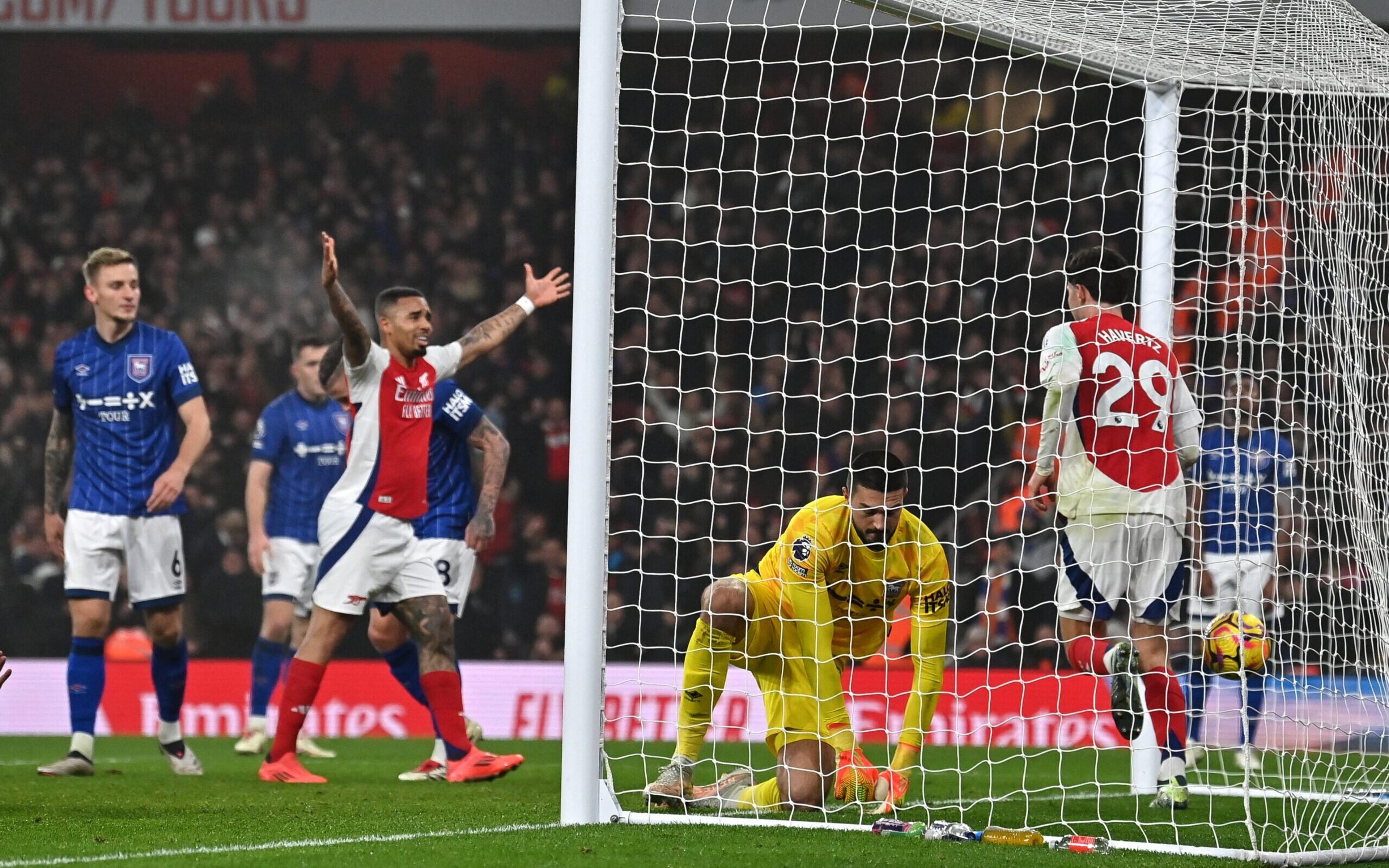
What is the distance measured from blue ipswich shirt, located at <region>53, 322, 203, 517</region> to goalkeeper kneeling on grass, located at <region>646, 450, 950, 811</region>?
2.92 meters

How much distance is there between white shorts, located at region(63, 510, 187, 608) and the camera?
678cm

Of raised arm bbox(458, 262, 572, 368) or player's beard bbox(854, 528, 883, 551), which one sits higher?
raised arm bbox(458, 262, 572, 368)

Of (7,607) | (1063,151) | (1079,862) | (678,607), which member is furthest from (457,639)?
(1079,862)

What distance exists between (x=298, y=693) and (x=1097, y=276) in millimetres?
3326

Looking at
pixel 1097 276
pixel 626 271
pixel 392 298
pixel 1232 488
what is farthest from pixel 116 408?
pixel 1232 488

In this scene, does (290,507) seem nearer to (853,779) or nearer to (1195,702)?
(853,779)

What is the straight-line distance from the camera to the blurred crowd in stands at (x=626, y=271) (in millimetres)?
11312

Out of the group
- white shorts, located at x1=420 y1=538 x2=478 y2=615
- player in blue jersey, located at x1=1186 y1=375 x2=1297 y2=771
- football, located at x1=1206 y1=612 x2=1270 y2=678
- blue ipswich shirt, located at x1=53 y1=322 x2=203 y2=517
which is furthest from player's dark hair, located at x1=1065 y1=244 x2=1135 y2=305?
blue ipswich shirt, located at x1=53 y1=322 x2=203 y2=517

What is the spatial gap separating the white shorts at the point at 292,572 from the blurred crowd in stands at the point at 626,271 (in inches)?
98.0

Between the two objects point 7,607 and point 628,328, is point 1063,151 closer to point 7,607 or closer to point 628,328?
point 628,328

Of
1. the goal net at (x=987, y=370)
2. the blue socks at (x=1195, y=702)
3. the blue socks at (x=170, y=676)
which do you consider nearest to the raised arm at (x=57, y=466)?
the blue socks at (x=170, y=676)

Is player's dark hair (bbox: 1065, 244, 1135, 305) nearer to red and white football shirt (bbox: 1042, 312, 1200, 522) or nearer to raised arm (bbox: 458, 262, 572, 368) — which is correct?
red and white football shirt (bbox: 1042, 312, 1200, 522)

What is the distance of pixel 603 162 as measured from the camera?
482 cm

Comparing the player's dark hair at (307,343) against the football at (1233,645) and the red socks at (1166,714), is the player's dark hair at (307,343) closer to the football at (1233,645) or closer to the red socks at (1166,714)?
the red socks at (1166,714)
